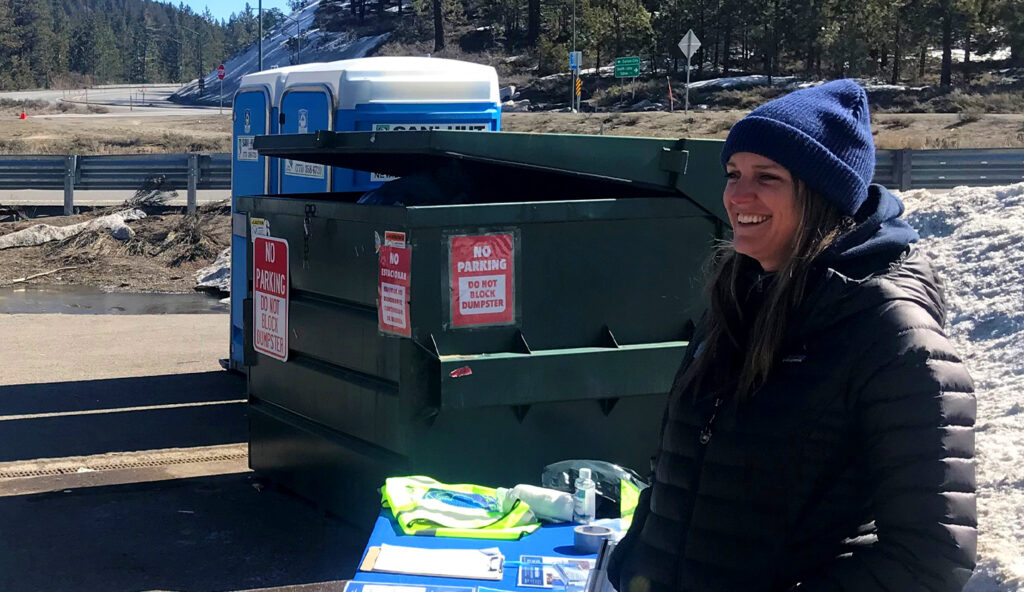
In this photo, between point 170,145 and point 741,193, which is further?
point 170,145

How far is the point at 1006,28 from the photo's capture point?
53.5 metres

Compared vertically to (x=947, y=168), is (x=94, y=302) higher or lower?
lower

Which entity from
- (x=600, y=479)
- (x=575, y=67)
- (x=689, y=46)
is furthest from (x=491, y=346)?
(x=575, y=67)

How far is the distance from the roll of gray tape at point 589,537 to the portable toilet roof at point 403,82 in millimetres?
4081

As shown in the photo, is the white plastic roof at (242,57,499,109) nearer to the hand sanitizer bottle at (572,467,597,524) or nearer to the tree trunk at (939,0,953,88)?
the hand sanitizer bottle at (572,467,597,524)

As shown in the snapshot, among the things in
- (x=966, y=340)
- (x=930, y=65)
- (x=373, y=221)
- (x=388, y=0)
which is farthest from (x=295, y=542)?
(x=388, y=0)

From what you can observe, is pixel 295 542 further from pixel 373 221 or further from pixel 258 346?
pixel 373 221

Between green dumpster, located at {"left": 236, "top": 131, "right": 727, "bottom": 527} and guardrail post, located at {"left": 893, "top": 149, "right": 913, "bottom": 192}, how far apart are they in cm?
1276

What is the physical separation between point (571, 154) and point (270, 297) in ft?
5.37

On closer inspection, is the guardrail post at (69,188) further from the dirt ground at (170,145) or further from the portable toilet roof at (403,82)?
the portable toilet roof at (403,82)

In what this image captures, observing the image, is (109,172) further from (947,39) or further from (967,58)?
(967,58)

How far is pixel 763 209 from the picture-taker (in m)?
1.94

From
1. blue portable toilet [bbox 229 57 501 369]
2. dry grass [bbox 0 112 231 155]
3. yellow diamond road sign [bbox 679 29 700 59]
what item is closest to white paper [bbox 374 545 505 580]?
blue portable toilet [bbox 229 57 501 369]

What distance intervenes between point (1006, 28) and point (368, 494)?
57148 millimetres
